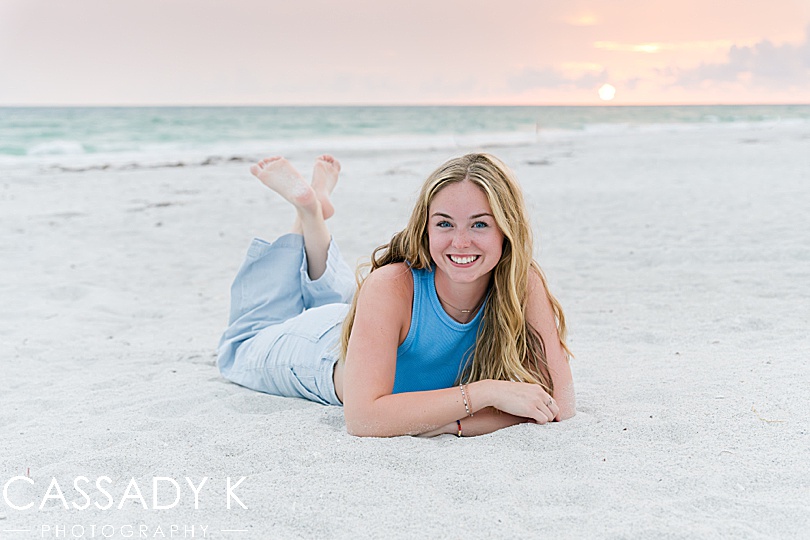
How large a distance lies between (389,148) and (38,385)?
20.8m

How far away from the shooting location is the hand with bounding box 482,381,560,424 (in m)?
2.61

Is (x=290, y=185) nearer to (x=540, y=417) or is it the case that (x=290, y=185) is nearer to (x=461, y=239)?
(x=461, y=239)

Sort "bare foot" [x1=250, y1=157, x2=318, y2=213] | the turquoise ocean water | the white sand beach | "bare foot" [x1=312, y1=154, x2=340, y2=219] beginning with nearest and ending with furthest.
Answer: the white sand beach
"bare foot" [x1=250, y1=157, x2=318, y2=213]
"bare foot" [x1=312, y1=154, x2=340, y2=219]
the turquoise ocean water

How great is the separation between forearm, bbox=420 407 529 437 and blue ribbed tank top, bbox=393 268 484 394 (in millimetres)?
253

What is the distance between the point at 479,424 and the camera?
2668 mm

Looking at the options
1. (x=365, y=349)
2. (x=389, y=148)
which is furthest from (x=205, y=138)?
(x=365, y=349)

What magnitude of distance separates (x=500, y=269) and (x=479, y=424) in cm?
56

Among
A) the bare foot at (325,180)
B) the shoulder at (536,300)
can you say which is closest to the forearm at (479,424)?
the shoulder at (536,300)

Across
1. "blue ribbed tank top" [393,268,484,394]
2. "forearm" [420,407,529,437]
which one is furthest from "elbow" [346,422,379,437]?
"blue ribbed tank top" [393,268,484,394]

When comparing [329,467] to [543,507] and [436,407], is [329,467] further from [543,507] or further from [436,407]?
[543,507]

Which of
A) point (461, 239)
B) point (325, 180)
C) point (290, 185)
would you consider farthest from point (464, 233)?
point (325, 180)

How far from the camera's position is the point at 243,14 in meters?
34.6

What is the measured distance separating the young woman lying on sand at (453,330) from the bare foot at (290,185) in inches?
32.6

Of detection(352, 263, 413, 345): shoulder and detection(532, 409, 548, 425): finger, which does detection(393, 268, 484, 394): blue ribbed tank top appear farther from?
detection(532, 409, 548, 425): finger
